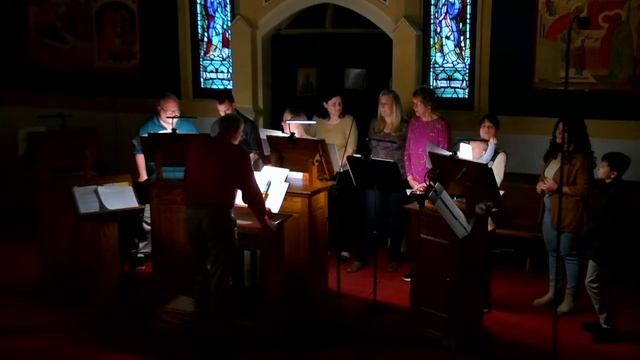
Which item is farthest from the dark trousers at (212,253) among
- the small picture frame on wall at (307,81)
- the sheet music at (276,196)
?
the small picture frame on wall at (307,81)

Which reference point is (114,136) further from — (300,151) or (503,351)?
(503,351)

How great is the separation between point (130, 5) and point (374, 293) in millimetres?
5745

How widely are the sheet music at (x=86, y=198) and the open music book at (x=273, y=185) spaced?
1.50m

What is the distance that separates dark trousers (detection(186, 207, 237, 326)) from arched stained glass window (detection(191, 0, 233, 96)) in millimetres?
4365

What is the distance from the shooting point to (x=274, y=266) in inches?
255

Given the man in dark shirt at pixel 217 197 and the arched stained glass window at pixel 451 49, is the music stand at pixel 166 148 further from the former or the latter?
the arched stained glass window at pixel 451 49

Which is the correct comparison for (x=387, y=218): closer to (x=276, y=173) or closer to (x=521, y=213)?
(x=521, y=213)

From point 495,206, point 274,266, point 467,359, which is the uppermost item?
point 495,206

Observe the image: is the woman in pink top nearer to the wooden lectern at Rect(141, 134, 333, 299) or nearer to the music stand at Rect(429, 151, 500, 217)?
the wooden lectern at Rect(141, 134, 333, 299)

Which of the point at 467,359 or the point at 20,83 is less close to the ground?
the point at 20,83

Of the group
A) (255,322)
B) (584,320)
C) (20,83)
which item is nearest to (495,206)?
(584,320)

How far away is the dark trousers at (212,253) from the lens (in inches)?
233

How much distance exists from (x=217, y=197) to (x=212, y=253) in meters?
0.41

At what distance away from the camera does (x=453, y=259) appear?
5.79m
